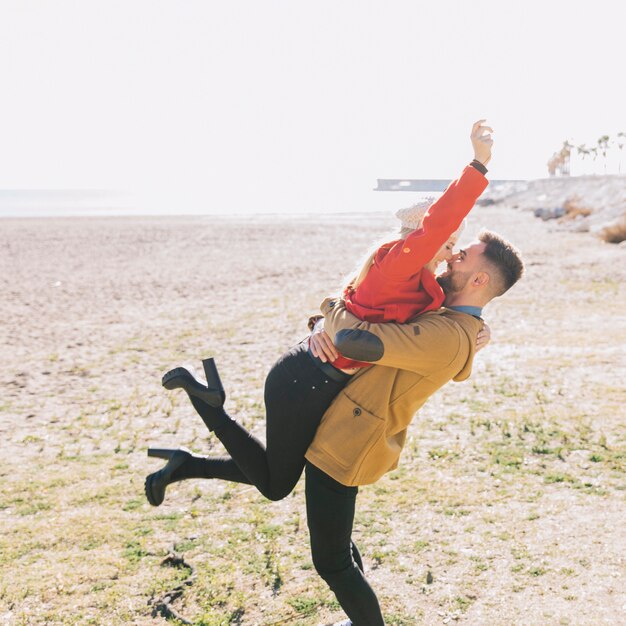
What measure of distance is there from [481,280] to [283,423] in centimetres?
104

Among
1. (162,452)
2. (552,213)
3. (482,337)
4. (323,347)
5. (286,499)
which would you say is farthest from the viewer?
(552,213)

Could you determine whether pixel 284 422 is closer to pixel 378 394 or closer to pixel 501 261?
pixel 378 394

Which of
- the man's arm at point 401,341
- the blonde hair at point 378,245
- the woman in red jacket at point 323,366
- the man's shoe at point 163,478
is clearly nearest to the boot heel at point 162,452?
the man's shoe at point 163,478

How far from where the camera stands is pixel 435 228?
2.53m

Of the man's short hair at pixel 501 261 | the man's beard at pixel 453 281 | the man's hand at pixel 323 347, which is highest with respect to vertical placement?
the man's short hair at pixel 501 261

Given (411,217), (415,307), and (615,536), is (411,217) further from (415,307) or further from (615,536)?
(615,536)

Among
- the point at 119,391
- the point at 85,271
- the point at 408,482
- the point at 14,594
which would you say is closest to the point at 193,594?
the point at 14,594

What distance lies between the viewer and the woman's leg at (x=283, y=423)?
2.85 m

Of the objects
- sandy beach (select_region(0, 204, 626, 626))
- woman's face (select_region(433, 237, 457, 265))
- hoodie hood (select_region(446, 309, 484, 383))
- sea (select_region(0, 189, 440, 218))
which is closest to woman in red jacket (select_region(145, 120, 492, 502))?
woman's face (select_region(433, 237, 457, 265))

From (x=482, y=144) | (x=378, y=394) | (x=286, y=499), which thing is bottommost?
(x=286, y=499)

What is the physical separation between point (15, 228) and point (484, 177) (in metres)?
34.0

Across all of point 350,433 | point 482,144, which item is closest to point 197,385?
point 350,433

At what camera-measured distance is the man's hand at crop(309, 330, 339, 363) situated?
2.79 m

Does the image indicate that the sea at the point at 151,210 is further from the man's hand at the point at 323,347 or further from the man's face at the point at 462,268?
the man's hand at the point at 323,347
